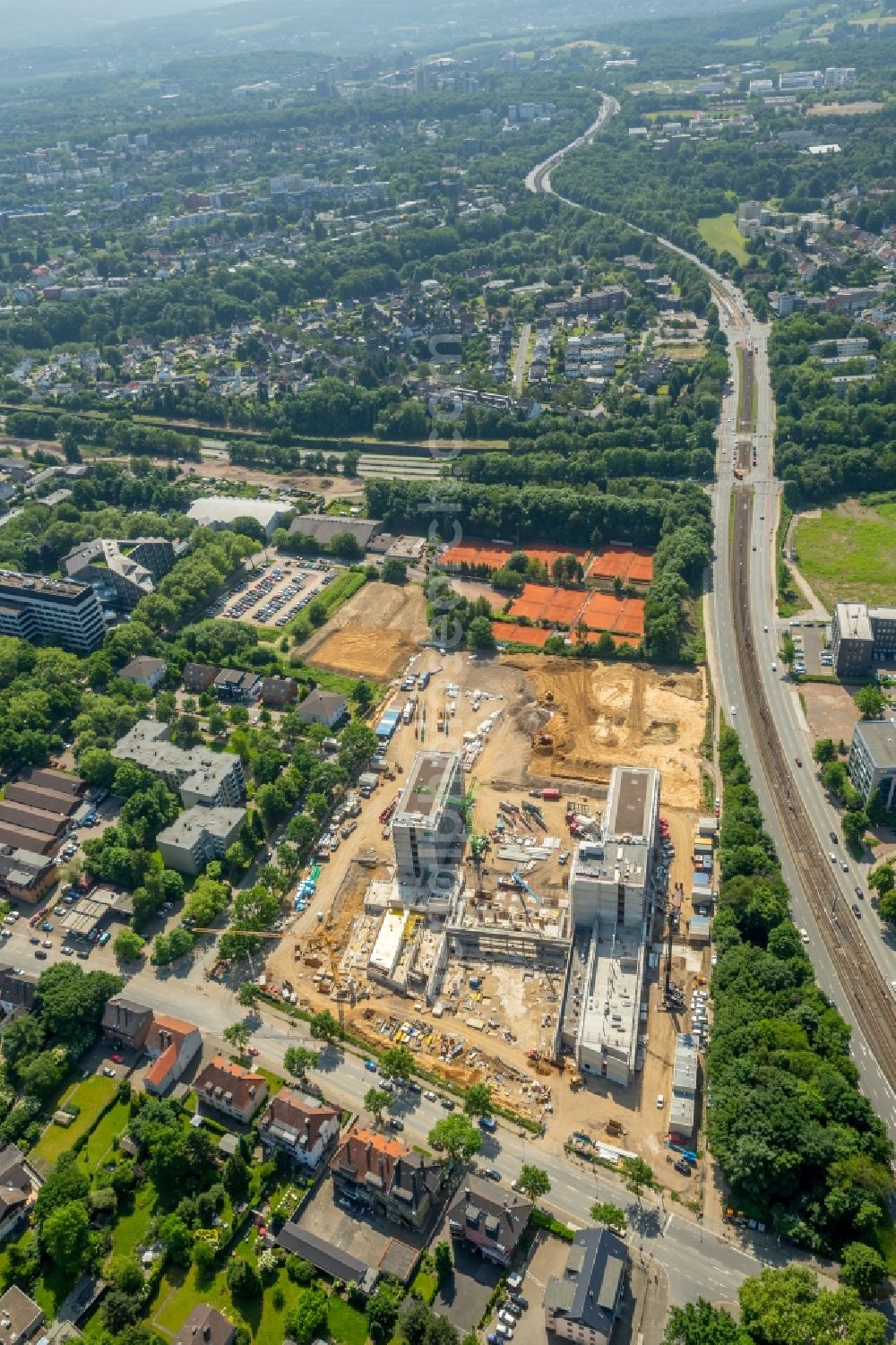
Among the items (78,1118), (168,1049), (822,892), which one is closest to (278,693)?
(168,1049)

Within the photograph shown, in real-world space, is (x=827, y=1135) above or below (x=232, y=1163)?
above

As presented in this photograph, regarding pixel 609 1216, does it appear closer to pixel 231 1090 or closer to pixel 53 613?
pixel 231 1090

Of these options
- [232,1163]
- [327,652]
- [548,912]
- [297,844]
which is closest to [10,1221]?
[232,1163]

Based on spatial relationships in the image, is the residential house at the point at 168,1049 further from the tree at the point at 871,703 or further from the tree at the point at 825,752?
the tree at the point at 871,703

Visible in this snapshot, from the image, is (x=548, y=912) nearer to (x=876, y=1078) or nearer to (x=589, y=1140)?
(x=589, y=1140)

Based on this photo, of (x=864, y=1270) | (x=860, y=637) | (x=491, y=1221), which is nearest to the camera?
(x=864, y=1270)

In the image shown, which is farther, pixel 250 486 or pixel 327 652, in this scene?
pixel 250 486
